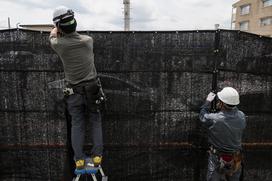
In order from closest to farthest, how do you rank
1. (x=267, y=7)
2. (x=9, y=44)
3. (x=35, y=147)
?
1. (x=9, y=44)
2. (x=35, y=147)
3. (x=267, y=7)

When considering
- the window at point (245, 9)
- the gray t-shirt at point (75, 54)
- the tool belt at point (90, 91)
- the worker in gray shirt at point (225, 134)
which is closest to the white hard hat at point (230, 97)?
the worker in gray shirt at point (225, 134)

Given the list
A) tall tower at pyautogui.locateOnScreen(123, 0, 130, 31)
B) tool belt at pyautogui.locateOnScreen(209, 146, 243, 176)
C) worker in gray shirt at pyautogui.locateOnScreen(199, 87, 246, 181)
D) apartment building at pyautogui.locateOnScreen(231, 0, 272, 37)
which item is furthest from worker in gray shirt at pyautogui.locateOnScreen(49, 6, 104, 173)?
apartment building at pyautogui.locateOnScreen(231, 0, 272, 37)

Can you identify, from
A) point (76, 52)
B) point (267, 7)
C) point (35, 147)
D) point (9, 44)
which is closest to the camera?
point (76, 52)

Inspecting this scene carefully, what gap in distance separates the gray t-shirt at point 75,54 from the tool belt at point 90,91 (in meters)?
0.06

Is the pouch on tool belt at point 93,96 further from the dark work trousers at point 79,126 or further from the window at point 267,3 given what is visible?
the window at point 267,3

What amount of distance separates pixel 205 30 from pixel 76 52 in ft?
6.24

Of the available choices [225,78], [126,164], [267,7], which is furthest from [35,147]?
[267,7]

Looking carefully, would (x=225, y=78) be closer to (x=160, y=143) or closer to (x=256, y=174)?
(x=160, y=143)

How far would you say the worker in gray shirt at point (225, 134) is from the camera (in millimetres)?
3285

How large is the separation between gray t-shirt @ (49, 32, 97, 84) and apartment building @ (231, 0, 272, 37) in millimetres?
43902

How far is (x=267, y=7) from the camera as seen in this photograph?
41844 mm

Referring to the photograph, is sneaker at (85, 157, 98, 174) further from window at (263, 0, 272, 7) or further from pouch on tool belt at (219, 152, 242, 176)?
window at (263, 0, 272, 7)

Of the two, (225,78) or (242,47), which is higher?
(242,47)

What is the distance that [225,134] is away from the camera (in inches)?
131
